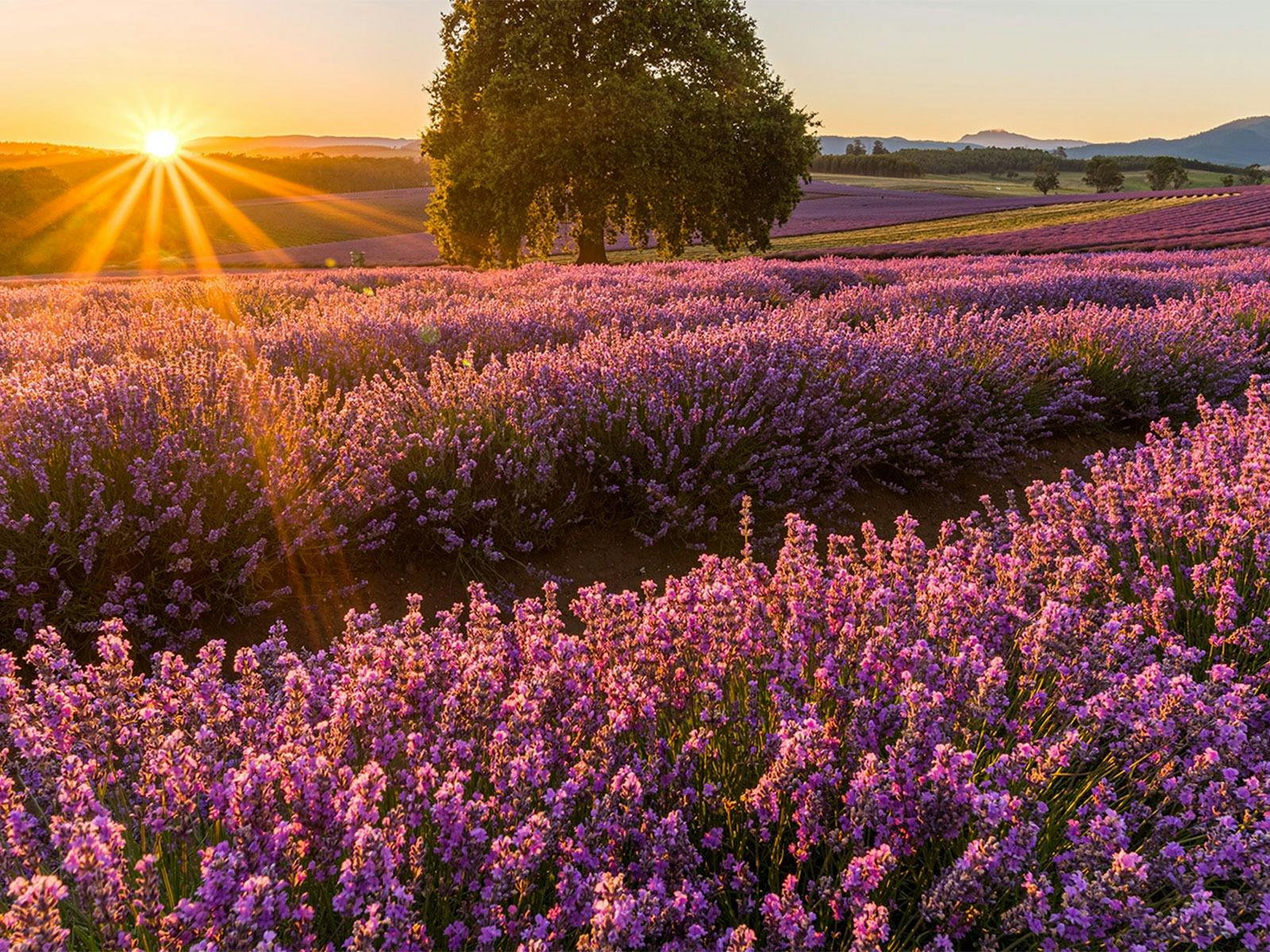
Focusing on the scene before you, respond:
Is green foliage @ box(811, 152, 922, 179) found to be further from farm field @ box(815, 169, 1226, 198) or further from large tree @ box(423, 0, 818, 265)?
large tree @ box(423, 0, 818, 265)

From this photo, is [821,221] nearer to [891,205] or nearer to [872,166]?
Answer: [891,205]

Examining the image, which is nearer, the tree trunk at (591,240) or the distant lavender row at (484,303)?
the distant lavender row at (484,303)

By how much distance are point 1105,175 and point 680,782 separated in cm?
7967

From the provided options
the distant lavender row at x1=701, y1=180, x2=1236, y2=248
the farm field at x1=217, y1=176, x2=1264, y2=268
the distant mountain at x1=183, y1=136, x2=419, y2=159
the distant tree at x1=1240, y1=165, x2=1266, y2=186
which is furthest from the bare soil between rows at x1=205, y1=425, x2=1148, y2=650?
the distant mountain at x1=183, y1=136, x2=419, y2=159

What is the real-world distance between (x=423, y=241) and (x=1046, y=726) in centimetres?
3671

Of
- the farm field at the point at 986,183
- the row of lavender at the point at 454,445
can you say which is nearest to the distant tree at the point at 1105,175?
→ the farm field at the point at 986,183

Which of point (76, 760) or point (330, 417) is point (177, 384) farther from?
point (76, 760)

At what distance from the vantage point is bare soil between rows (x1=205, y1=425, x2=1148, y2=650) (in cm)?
326

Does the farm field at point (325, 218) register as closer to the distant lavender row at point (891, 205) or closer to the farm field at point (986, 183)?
the distant lavender row at point (891, 205)

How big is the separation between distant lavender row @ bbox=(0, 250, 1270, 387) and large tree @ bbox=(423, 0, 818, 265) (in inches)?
223

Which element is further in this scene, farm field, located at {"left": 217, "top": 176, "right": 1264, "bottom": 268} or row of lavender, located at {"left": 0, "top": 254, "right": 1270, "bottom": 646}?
farm field, located at {"left": 217, "top": 176, "right": 1264, "bottom": 268}

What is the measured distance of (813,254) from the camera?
951 inches

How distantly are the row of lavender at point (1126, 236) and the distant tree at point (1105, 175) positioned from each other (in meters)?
38.6

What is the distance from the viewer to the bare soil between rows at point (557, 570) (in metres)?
3.26
